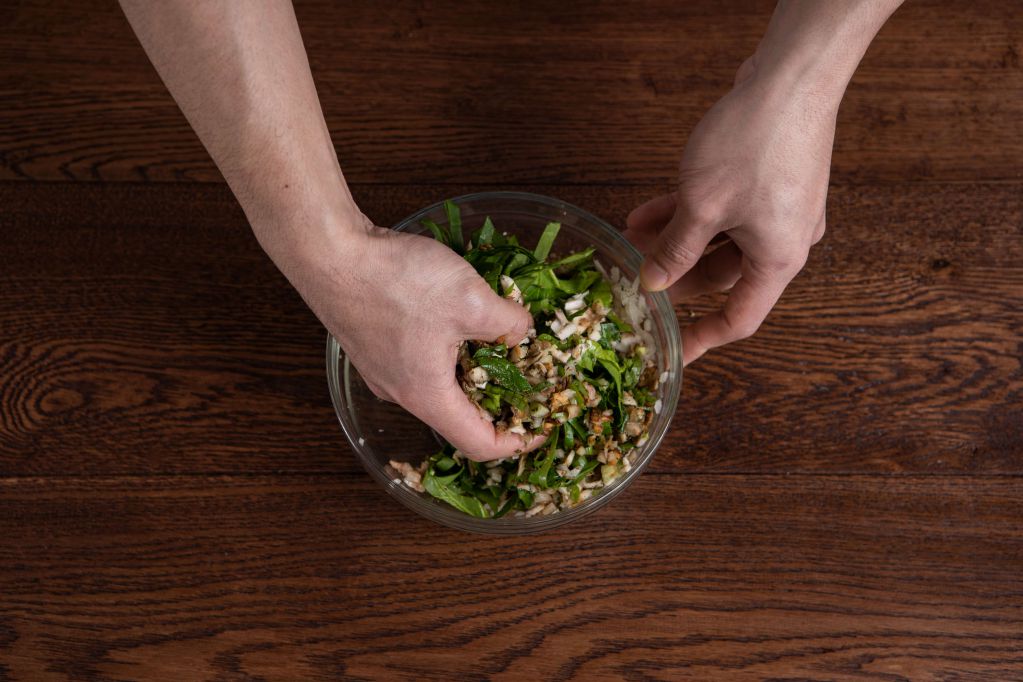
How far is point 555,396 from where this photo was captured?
99 cm

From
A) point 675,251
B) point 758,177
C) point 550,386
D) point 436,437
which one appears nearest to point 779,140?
point 758,177

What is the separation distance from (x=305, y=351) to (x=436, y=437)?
0.79 ft

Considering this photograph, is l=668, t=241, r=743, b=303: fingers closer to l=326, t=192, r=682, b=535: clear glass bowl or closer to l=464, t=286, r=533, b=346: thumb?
l=326, t=192, r=682, b=535: clear glass bowl

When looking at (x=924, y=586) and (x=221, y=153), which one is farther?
(x=924, y=586)

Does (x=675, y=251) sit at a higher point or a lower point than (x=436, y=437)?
higher

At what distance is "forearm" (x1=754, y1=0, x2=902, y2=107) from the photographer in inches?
35.0

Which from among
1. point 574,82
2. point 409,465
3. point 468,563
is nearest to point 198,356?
point 409,465

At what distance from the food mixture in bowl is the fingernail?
7 centimetres

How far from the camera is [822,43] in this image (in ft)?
2.93

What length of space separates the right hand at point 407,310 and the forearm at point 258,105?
0.03m

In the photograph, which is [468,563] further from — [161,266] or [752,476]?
[161,266]

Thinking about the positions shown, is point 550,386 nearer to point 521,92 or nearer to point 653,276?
point 653,276

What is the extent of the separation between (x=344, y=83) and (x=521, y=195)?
354 mm

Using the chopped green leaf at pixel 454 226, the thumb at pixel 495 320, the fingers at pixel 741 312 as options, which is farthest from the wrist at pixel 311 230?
the fingers at pixel 741 312
